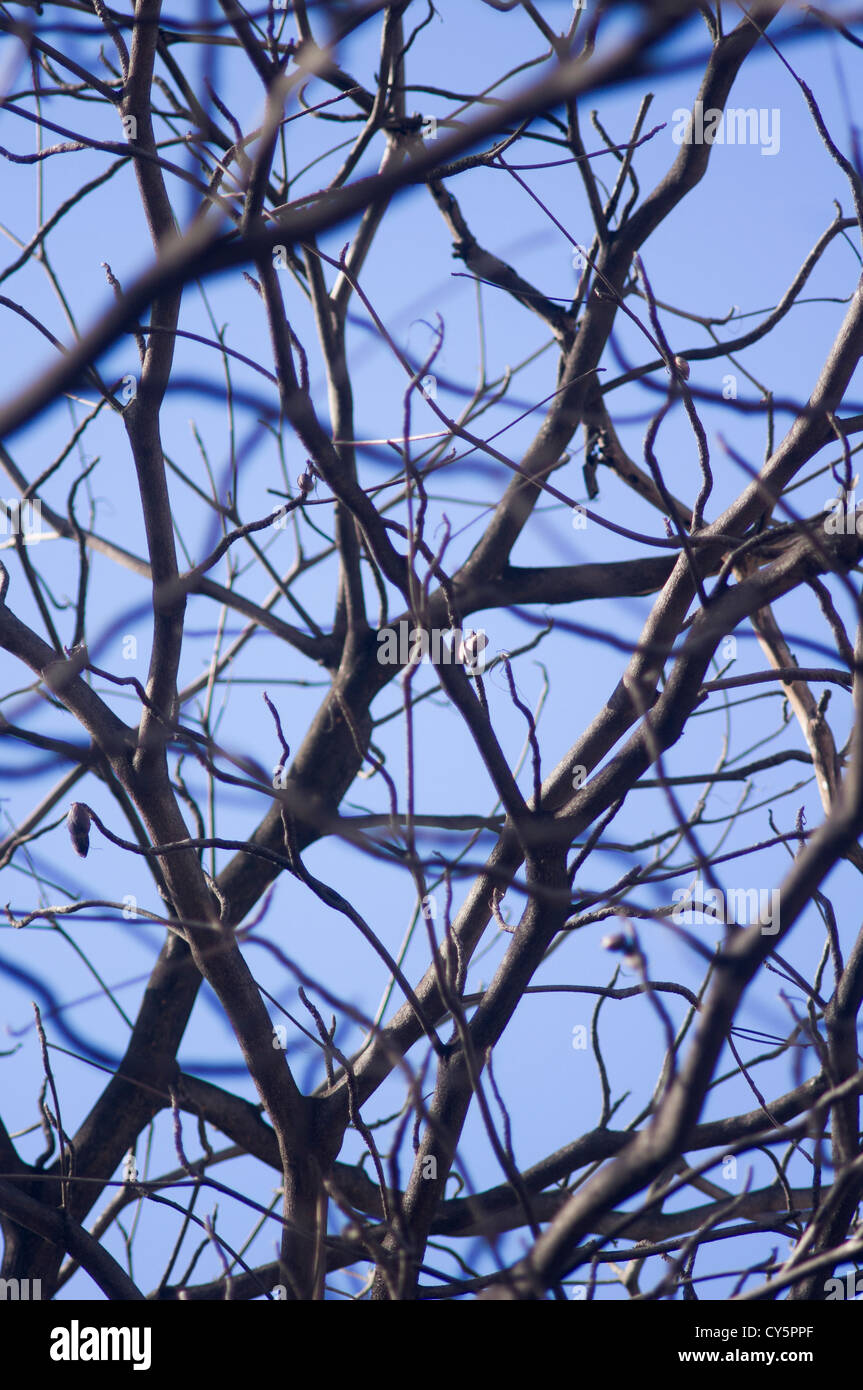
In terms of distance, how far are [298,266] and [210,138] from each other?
62cm

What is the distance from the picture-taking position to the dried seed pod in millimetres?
1641

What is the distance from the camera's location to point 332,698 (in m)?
2.54

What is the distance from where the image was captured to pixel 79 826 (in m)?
1.64

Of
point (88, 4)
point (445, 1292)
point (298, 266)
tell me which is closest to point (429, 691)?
point (298, 266)

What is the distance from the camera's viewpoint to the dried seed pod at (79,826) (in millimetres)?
1641

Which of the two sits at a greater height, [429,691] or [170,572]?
[429,691]

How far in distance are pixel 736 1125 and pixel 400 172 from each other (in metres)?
1.93

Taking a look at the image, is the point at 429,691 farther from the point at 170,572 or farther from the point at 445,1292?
the point at 445,1292

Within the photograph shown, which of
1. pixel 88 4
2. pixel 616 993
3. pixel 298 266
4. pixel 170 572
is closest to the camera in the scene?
pixel 616 993
